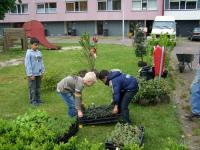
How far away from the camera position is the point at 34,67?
1068 centimetres

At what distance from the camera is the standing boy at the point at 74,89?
310 inches

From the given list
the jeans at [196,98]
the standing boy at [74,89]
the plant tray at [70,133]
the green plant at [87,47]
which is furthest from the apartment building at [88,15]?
the plant tray at [70,133]

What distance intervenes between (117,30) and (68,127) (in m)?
41.9

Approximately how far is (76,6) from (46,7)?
170 inches

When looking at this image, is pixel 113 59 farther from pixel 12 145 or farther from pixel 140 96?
pixel 12 145

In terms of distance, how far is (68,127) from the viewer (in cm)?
768

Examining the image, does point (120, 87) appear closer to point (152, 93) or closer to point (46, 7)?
point (152, 93)

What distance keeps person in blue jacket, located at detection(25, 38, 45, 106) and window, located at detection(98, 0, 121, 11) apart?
3860 cm

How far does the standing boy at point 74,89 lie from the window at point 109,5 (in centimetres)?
4052

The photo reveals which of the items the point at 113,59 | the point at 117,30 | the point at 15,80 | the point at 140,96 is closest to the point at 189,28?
the point at 117,30

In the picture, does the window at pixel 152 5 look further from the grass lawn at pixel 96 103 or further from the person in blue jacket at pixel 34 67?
the person in blue jacket at pixel 34 67

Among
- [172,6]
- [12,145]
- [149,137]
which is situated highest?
[172,6]

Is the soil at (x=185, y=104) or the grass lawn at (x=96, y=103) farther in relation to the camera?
the grass lawn at (x=96, y=103)

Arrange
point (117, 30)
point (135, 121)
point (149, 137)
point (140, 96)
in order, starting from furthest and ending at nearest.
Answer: point (117, 30), point (140, 96), point (135, 121), point (149, 137)
